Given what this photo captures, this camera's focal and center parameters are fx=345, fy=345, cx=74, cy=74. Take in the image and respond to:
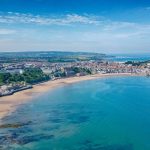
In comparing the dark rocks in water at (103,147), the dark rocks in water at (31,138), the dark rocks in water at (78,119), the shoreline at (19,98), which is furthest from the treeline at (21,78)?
the dark rocks in water at (103,147)

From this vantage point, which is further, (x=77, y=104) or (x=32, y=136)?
(x=77, y=104)

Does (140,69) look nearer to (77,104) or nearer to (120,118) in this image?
(77,104)

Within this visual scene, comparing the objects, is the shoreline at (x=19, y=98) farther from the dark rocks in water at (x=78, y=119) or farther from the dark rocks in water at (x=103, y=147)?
the dark rocks in water at (x=103, y=147)

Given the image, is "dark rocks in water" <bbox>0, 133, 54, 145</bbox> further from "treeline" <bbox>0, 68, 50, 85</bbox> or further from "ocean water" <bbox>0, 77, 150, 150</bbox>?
"treeline" <bbox>0, 68, 50, 85</bbox>

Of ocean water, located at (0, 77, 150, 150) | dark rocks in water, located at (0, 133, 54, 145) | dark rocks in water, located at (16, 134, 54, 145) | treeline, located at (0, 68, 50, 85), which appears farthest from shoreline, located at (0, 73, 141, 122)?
dark rocks in water, located at (16, 134, 54, 145)

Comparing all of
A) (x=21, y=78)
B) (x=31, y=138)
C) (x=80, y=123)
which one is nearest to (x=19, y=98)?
(x=21, y=78)

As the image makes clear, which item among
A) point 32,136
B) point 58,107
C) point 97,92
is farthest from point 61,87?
point 32,136

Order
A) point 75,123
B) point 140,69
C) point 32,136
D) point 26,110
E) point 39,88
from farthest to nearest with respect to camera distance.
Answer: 1. point 140,69
2. point 39,88
3. point 26,110
4. point 75,123
5. point 32,136

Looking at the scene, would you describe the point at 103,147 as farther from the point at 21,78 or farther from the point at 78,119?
the point at 21,78
